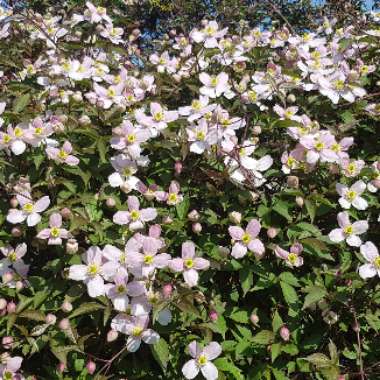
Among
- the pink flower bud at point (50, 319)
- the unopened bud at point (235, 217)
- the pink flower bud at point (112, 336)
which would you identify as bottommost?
the pink flower bud at point (50, 319)

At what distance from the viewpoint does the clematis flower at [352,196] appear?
1.55 m

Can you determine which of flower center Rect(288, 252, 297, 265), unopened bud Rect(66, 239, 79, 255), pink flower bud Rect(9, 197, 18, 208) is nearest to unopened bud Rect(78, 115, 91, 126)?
pink flower bud Rect(9, 197, 18, 208)

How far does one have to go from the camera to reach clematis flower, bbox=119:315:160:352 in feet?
4.35

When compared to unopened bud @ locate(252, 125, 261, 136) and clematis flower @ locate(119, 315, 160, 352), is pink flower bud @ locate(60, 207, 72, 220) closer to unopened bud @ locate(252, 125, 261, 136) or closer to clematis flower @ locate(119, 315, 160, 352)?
clematis flower @ locate(119, 315, 160, 352)

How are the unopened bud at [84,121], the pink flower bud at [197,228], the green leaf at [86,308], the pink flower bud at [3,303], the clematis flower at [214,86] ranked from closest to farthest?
1. the green leaf at [86,308]
2. the pink flower bud at [3,303]
3. the pink flower bud at [197,228]
4. the unopened bud at [84,121]
5. the clematis flower at [214,86]

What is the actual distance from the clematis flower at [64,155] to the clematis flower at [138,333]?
54 cm

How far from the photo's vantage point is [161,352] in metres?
1.33

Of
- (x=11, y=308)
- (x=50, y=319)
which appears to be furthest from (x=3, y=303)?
(x=50, y=319)

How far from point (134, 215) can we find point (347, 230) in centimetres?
64

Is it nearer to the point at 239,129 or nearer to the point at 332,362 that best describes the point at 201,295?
the point at 332,362

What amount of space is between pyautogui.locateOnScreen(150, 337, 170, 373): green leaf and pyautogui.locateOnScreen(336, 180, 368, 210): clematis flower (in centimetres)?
68

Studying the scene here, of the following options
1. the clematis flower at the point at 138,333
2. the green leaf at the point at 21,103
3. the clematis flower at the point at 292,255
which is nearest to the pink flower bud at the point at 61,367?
the clematis flower at the point at 138,333

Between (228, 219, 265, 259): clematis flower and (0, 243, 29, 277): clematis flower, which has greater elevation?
(228, 219, 265, 259): clematis flower

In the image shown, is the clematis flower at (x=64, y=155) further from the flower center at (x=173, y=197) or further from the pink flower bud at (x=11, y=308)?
the pink flower bud at (x=11, y=308)
